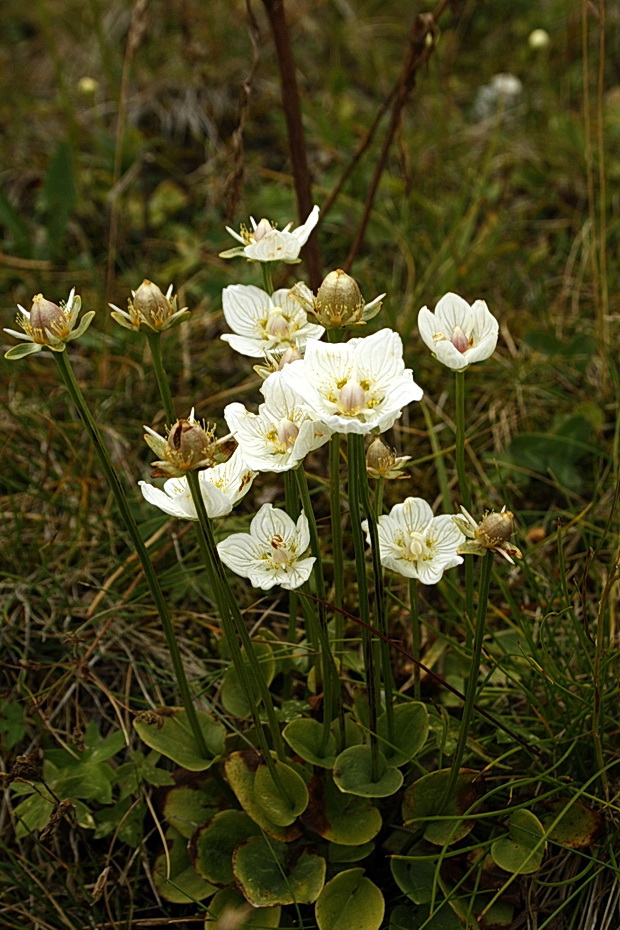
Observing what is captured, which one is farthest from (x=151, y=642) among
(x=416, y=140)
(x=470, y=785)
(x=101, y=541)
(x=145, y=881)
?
(x=416, y=140)

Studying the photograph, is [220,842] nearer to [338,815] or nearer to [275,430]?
[338,815]

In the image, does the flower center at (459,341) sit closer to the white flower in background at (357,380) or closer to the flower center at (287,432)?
the white flower in background at (357,380)

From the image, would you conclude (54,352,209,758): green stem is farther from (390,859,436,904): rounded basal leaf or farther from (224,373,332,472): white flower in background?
(390,859,436,904): rounded basal leaf

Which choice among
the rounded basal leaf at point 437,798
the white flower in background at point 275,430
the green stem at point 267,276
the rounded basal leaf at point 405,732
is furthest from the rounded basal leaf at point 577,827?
the green stem at point 267,276


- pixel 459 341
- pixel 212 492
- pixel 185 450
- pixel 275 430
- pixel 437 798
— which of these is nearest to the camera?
pixel 185 450

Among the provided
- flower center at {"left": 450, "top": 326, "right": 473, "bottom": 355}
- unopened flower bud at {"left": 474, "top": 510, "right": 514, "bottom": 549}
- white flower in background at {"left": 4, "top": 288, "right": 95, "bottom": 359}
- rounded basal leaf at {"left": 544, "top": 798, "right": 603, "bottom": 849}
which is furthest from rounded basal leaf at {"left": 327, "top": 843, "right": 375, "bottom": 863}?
white flower in background at {"left": 4, "top": 288, "right": 95, "bottom": 359}

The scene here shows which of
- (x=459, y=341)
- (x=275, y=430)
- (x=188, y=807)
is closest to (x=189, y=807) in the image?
(x=188, y=807)
